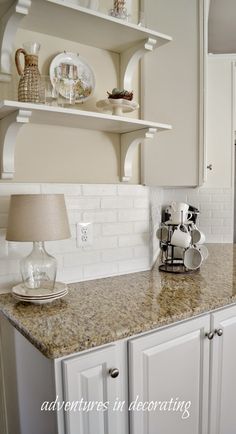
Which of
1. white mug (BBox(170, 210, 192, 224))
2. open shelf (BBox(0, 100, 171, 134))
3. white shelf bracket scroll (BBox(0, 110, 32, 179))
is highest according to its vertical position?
open shelf (BBox(0, 100, 171, 134))

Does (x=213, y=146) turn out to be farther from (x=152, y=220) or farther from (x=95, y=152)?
(x=95, y=152)

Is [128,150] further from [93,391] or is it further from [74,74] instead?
[93,391]

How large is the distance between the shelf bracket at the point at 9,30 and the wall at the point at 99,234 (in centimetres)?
42

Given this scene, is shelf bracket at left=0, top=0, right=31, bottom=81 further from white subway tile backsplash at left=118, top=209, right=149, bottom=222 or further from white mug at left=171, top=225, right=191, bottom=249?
white mug at left=171, top=225, right=191, bottom=249

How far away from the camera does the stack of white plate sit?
3.81 ft

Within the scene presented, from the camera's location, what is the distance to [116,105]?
135 cm

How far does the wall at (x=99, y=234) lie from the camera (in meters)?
1.31

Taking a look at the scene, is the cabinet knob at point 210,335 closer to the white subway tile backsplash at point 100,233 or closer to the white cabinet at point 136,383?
the white cabinet at point 136,383

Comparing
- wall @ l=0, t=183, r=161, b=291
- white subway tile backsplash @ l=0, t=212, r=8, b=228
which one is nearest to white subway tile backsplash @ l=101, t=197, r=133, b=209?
wall @ l=0, t=183, r=161, b=291

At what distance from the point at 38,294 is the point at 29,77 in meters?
0.74

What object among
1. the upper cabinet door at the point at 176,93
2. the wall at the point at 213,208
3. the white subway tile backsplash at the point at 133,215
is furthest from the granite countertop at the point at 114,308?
the wall at the point at 213,208

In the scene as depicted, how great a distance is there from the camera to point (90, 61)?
58.4 inches

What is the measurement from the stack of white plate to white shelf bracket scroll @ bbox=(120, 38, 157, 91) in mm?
937

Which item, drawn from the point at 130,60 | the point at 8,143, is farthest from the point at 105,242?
the point at 130,60
